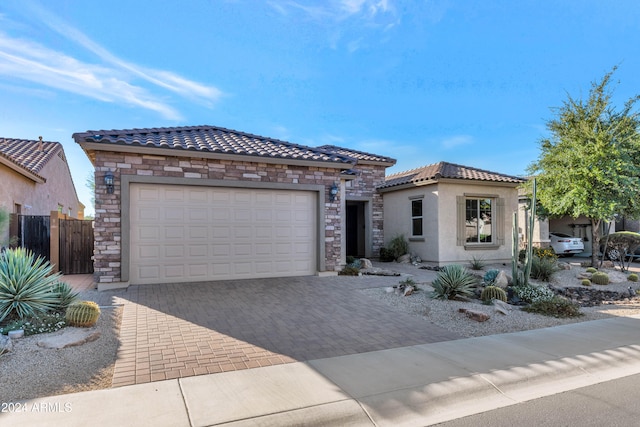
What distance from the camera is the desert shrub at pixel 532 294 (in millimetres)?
7922

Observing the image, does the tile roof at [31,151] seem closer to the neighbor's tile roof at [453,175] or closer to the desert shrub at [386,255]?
the desert shrub at [386,255]

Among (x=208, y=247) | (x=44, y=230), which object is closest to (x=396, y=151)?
(x=208, y=247)

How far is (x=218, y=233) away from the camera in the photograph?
31.6ft

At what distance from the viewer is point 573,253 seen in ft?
66.2

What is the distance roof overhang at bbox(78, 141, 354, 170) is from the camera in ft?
27.6

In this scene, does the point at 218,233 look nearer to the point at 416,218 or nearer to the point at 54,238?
the point at 54,238

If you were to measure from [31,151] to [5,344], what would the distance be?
16.4m

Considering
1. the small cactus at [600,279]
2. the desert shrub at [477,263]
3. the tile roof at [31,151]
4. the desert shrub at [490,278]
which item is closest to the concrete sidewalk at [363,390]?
the desert shrub at [490,278]

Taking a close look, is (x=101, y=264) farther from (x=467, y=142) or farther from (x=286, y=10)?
(x=467, y=142)

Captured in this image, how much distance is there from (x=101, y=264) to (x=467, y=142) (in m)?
17.9

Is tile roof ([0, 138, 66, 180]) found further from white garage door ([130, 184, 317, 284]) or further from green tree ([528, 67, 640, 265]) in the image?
green tree ([528, 67, 640, 265])

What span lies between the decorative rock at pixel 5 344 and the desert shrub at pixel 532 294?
29.3 ft

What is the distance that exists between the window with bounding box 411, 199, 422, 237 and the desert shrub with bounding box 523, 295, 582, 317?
748 cm

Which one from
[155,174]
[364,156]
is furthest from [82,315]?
[364,156]
